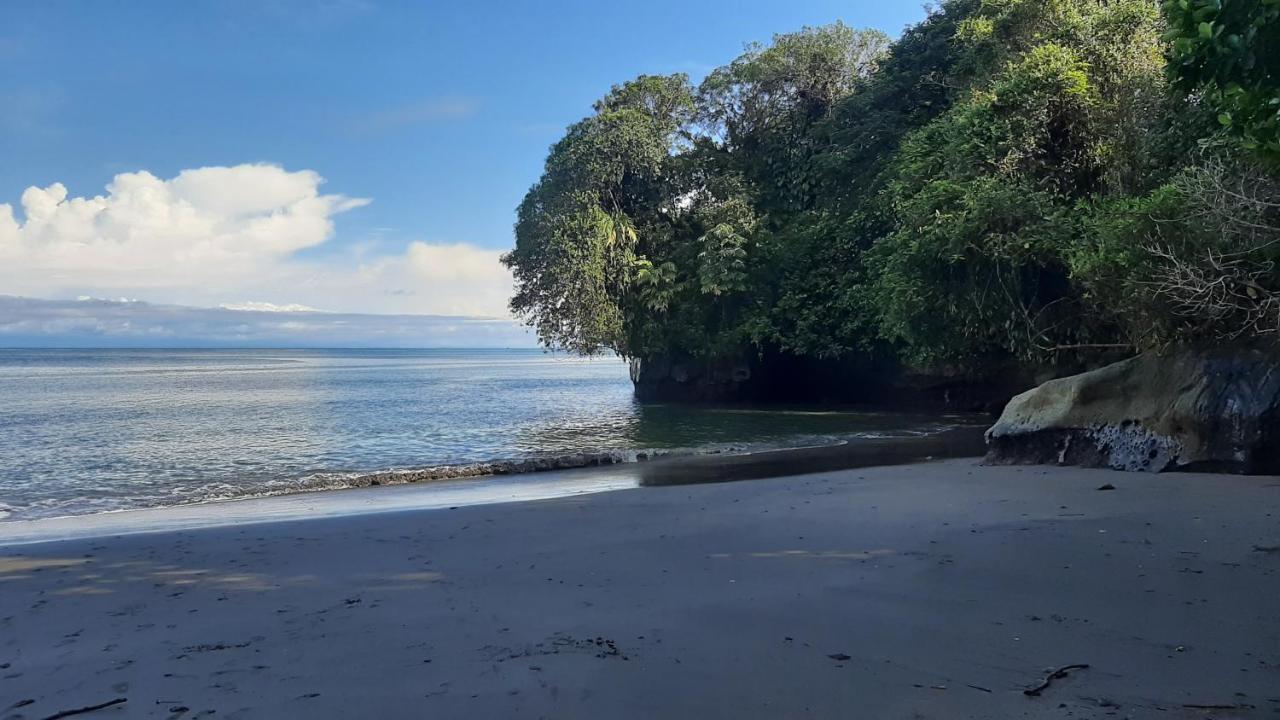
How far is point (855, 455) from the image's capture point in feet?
48.9

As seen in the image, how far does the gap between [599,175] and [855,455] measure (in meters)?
17.5

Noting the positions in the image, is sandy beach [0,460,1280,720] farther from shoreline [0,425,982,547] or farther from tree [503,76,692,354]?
tree [503,76,692,354]

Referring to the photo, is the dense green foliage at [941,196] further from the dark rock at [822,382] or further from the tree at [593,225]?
the dark rock at [822,382]

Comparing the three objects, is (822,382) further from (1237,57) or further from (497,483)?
(1237,57)

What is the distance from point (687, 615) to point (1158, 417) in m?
8.31

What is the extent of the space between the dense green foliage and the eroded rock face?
0.62 metres

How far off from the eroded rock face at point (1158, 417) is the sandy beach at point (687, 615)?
4.25 feet

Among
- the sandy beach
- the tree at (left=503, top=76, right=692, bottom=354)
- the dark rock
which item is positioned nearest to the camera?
the sandy beach

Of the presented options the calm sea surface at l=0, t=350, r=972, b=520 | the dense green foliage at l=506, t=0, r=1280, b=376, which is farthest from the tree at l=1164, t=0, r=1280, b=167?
the calm sea surface at l=0, t=350, r=972, b=520

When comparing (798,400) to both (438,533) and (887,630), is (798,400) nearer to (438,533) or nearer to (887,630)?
(438,533)

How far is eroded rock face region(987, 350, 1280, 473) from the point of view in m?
8.96

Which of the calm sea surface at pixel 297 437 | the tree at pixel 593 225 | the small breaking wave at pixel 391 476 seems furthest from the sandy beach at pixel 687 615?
the tree at pixel 593 225

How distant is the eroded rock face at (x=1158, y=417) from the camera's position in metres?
8.96

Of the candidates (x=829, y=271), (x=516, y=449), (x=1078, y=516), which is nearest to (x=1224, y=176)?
(x=1078, y=516)
